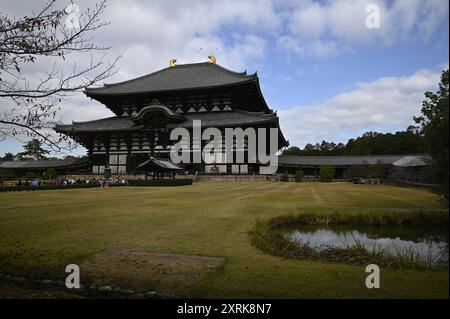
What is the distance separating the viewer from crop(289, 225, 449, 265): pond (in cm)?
904

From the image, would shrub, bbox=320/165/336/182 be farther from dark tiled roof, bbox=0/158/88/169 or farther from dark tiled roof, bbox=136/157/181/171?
dark tiled roof, bbox=0/158/88/169

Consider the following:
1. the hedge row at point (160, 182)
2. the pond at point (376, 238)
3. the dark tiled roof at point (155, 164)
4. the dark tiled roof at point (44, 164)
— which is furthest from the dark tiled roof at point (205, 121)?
the pond at point (376, 238)

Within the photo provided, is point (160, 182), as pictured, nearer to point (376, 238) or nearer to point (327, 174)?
point (327, 174)

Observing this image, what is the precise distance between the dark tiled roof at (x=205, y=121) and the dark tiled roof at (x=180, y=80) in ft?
12.9

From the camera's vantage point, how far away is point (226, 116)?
4238 centimetres

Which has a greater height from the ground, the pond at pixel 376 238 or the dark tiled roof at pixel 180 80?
the dark tiled roof at pixel 180 80

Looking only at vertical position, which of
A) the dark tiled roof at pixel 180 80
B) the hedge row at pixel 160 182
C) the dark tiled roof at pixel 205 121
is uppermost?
the dark tiled roof at pixel 180 80

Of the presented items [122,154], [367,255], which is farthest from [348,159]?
[367,255]

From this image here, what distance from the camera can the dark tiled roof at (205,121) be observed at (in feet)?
127

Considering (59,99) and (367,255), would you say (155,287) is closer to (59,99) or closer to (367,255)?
(59,99)

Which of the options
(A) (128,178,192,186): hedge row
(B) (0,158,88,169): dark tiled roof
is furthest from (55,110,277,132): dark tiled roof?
(A) (128,178,192,186): hedge row

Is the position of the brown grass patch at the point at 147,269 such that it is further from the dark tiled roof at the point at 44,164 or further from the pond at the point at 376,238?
the dark tiled roof at the point at 44,164
